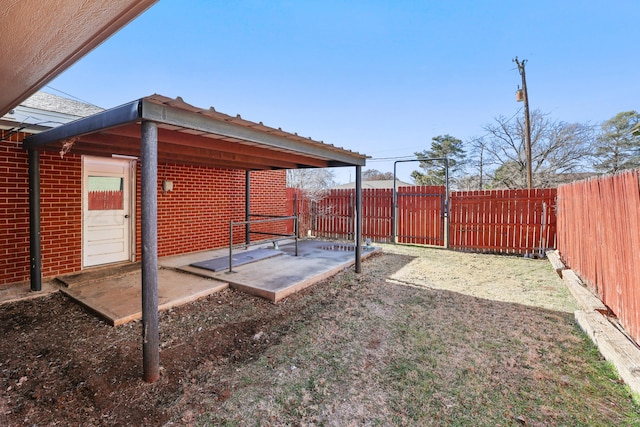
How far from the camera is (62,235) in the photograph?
483cm

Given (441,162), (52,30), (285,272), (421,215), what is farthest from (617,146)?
(52,30)

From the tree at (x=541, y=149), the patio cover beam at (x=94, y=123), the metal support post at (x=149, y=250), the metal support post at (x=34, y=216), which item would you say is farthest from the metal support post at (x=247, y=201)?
the tree at (x=541, y=149)

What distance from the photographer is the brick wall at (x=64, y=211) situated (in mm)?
4277

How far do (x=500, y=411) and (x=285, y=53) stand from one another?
14.3 meters

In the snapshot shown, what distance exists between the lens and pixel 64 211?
190 inches

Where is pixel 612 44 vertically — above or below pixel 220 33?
above

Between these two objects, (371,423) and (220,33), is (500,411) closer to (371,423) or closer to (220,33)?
(371,423)

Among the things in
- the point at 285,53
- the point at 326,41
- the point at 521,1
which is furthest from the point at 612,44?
the point at 285,53

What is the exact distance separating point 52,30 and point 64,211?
401 cm

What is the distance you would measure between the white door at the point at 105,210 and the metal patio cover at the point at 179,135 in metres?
0.51

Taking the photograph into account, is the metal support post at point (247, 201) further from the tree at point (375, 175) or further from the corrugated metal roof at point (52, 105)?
the tree at point (375, 175)

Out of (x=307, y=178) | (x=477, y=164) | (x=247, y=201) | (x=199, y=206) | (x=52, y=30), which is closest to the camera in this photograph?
(x=52, y=30)

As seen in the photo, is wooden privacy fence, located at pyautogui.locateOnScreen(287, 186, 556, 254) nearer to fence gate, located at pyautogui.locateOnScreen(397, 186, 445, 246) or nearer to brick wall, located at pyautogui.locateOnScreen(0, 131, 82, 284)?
fence gate, located at pyautogui.locateOnScreen(397, 186, 445, 246)

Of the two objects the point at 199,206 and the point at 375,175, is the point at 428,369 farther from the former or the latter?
the point at 375,175
